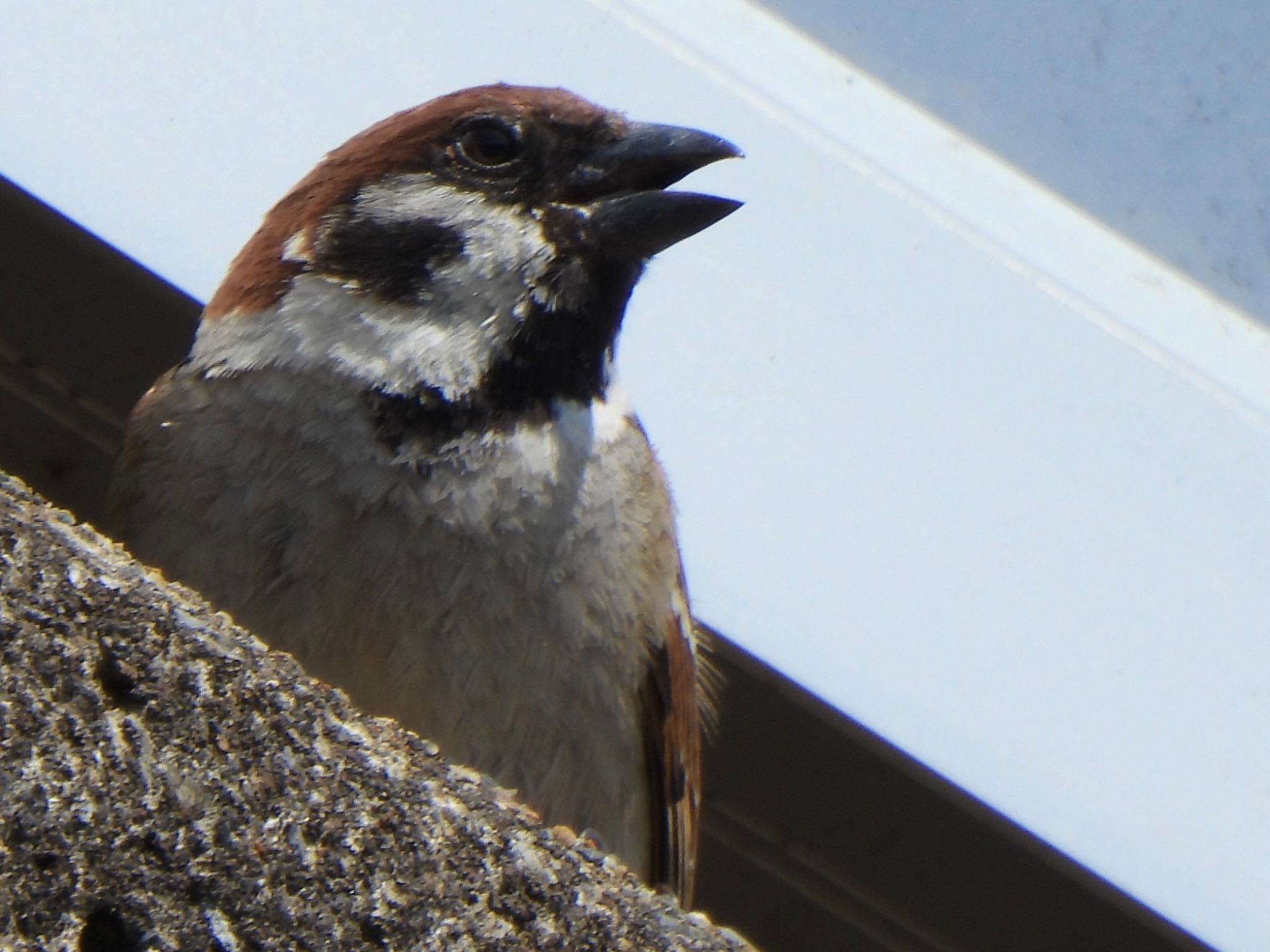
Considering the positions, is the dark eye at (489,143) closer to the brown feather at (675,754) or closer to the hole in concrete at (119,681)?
the brown feather at (675,754)

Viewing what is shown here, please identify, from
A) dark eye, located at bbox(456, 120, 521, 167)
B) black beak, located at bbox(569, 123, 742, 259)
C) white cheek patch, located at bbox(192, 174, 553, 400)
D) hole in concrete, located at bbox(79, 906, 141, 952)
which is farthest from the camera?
dark eye, located at bbox(456, 120, 521, 167)

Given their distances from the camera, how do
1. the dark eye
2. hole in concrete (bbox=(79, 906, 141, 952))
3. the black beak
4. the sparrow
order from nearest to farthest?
hole in concrete (bbox=(79, 906, 141, 952))
the sparrow
the black beak
the dark eye

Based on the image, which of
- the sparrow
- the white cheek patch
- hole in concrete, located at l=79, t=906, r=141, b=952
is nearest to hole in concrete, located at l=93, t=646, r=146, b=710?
hole in concrete, located at l=79, t=906, r=141, b=952

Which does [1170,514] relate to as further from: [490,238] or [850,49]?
[490,238]

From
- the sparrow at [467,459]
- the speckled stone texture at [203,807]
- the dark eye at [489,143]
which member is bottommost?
the speckled stone texture at [203,807]

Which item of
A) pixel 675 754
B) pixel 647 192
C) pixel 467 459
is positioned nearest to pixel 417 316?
pixel 467 459

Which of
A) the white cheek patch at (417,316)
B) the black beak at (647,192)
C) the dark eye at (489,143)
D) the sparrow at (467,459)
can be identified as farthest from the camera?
the dark eye at (489,143)

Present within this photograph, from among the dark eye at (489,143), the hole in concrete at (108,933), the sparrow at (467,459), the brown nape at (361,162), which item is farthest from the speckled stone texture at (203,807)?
the dark eye at (489,143)

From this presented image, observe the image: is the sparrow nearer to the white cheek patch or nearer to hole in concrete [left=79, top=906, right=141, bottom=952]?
the white cheek patch
